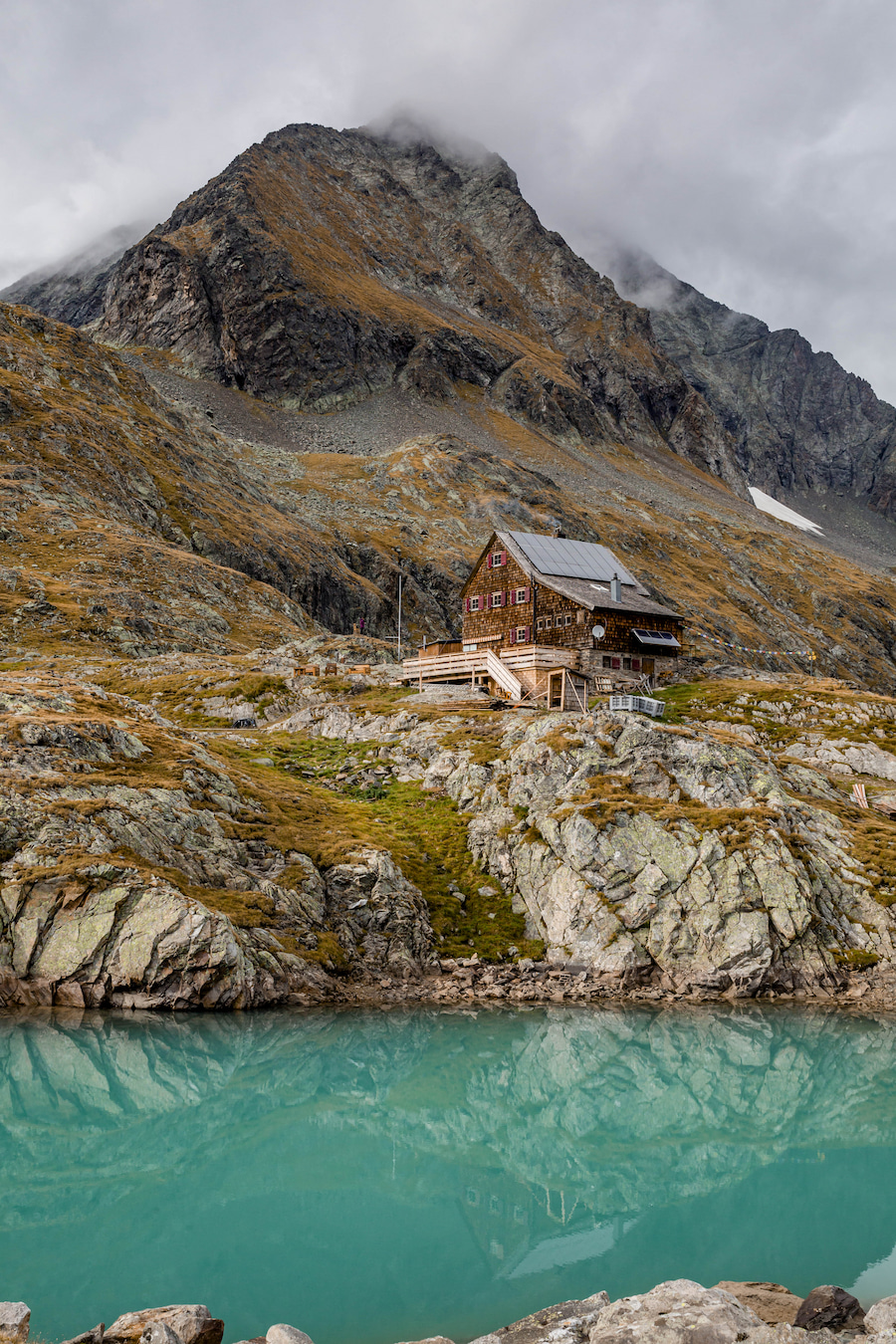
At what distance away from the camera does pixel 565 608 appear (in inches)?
2616

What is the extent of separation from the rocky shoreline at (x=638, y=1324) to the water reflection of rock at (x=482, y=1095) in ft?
15.8

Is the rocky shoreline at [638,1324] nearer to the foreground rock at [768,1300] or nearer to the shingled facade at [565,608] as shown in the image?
the foreground rock at [768,1300]

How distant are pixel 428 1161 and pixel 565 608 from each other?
48.8 meters

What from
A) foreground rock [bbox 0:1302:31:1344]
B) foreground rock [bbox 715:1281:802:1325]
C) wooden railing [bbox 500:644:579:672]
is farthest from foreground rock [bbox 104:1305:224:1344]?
wooden railing [bbox 500:644:579:672]

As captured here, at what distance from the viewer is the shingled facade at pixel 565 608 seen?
216 ft

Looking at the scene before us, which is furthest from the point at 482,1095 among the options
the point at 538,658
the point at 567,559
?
the point at 567,559

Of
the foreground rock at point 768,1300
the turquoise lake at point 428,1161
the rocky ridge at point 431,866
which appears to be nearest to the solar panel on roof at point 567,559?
the rocky ridge at point 431,866

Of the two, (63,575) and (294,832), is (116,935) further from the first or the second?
(63,575)

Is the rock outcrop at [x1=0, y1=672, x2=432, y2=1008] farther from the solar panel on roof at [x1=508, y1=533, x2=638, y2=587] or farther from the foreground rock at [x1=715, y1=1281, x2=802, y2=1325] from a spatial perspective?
the solar panel on roof at [x1=508, y1=533, x2=638, y2=587]

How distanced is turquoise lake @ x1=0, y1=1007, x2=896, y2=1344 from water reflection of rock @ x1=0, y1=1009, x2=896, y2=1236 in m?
0.09

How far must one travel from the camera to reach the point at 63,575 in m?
91.4

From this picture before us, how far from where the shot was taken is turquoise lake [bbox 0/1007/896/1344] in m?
15.5

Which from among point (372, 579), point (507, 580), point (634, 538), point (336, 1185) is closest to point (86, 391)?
point (372, 579)

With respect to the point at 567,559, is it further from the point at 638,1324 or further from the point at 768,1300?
the point at 638,1324
